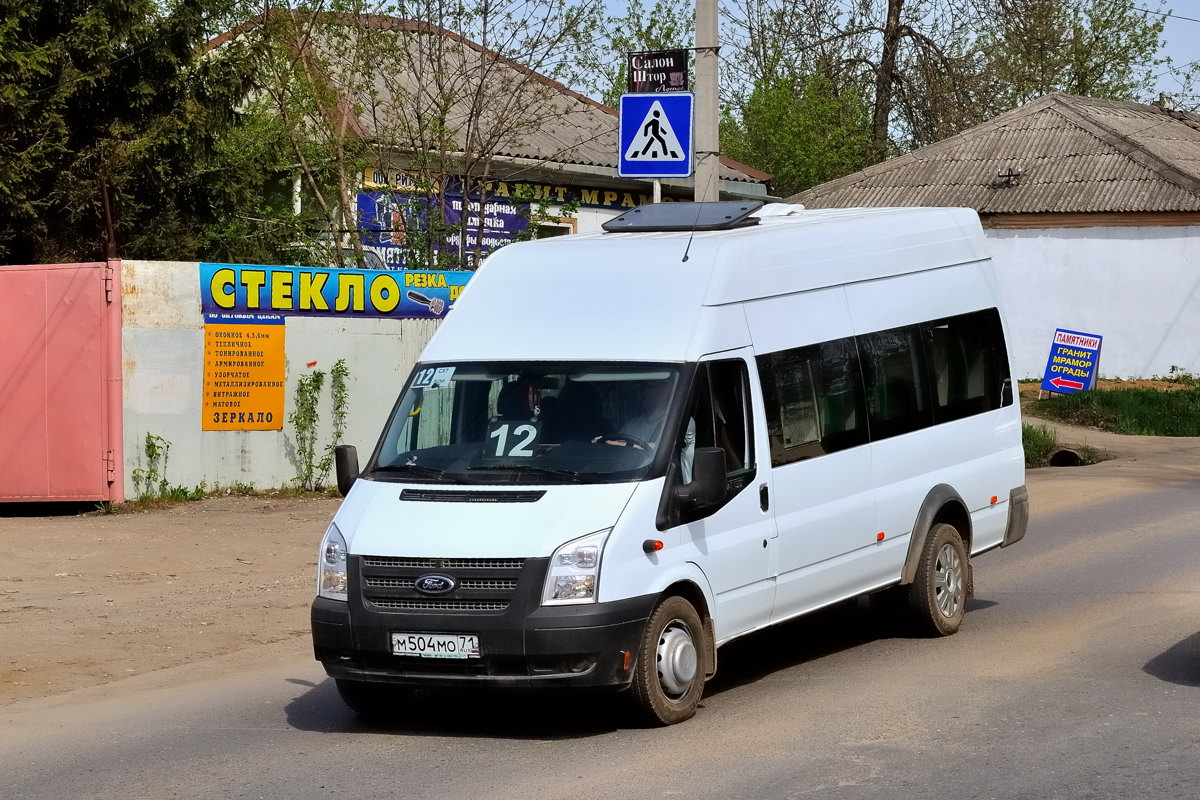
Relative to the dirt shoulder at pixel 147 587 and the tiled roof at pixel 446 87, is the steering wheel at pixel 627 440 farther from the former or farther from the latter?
the tiled roof at pixel 446 87

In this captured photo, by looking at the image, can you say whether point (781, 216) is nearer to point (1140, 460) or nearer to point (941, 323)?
point (941, 323)

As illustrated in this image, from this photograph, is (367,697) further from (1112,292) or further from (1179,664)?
(1112,292)

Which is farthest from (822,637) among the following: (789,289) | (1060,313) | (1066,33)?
(1066,33)

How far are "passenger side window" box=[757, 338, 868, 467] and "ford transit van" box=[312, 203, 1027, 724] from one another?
1 centimetres

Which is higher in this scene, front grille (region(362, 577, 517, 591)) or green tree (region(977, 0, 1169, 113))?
green tree (region(977, 0, 1169, 113))

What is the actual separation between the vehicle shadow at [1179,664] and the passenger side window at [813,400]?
2.01 m

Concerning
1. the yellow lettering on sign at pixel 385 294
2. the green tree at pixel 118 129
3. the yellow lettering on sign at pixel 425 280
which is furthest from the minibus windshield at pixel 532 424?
the green tree at pixel 118 129

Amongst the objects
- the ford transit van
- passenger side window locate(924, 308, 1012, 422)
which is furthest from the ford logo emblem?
passenger side window locate(924, 308, 1012, 422)

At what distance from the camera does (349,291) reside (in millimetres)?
16938

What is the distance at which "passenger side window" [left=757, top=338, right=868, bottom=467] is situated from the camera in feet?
28.2

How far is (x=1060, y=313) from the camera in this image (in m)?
33.5

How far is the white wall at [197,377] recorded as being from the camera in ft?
51.3

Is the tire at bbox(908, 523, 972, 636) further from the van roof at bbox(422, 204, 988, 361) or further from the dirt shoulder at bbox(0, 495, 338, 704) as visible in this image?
the dirt shoulder at bbox(0, 495, 338, 704)

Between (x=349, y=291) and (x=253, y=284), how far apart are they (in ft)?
3.58
